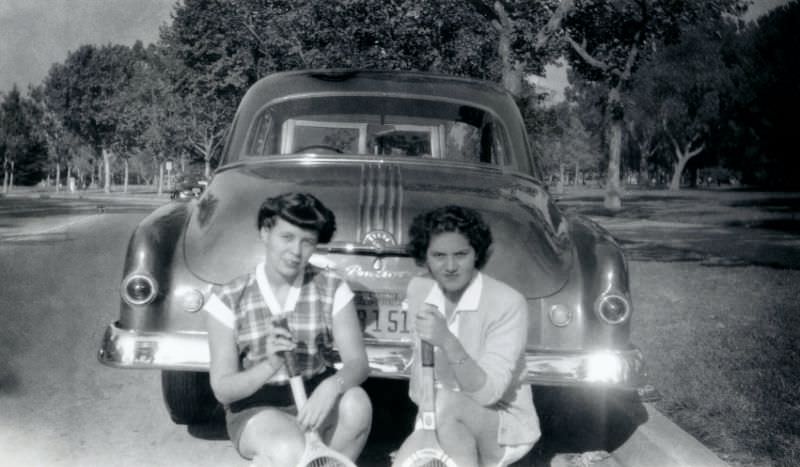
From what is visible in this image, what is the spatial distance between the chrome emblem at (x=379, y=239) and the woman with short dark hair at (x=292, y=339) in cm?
67

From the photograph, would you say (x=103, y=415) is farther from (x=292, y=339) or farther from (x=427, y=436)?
(x=427, y=436)

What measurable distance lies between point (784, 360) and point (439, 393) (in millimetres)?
3681

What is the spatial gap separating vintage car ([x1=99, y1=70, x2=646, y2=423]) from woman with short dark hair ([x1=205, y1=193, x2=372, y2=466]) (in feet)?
1.97

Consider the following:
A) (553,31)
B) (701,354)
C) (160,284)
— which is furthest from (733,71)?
(160,284)

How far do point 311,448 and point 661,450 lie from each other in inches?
76.2

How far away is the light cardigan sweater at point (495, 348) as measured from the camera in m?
3.10

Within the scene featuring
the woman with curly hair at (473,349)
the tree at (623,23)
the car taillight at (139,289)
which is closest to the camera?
the woman with curly hair at (473,349)

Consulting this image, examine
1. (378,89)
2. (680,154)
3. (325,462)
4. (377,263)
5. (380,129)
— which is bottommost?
(325,462)

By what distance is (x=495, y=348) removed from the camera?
3.11 m

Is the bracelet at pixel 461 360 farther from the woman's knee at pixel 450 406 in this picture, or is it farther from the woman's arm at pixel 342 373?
the woman's arm at pixel 342 373

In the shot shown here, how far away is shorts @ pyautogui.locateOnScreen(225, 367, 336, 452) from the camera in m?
3.11

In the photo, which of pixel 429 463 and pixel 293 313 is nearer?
pixel 429 463

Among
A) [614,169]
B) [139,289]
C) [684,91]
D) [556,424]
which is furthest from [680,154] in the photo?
[139,289]

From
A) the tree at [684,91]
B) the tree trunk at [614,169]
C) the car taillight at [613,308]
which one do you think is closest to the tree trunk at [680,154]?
the tree at [684,91]
